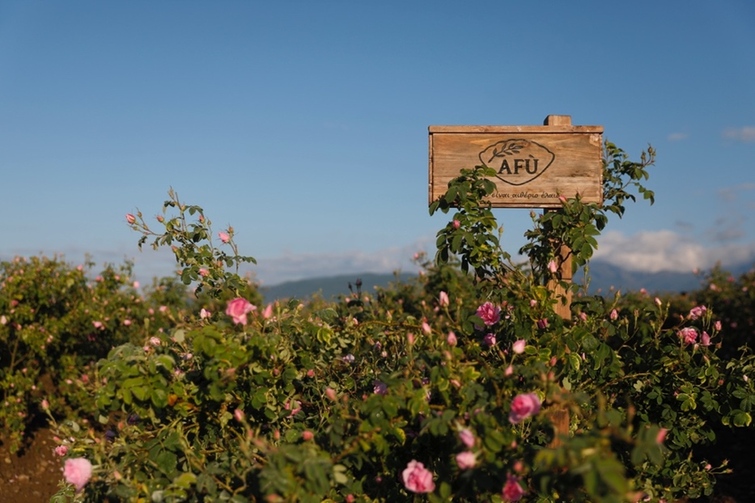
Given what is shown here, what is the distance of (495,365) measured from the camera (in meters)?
3.45

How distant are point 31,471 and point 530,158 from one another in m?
5.55

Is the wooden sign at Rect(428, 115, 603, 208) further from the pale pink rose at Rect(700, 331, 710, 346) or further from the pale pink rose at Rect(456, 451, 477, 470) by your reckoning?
the pale pink rose at Rect(456, 451, 477, 470)

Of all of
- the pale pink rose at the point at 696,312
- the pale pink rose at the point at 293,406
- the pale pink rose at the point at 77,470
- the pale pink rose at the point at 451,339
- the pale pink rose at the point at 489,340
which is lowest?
the pale pink rose at the point at 77,470

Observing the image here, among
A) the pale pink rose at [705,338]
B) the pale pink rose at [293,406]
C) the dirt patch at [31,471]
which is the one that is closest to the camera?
the pale pink rose at [293,406]

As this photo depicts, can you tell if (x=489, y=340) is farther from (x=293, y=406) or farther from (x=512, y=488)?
(x=512, y=488)

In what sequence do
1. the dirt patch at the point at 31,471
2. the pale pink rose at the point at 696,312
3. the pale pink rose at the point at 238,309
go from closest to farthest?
the pale pink rose at the point at 238,309 → the pale pink rose at the point at 696,312 → the dirt patch at the point at 31,471

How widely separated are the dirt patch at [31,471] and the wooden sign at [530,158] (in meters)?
4.56

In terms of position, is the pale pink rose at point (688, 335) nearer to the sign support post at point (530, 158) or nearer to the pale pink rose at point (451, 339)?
the sign support post at point (530, 158)

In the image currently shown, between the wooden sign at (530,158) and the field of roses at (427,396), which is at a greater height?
the wooden sign at (530,158)

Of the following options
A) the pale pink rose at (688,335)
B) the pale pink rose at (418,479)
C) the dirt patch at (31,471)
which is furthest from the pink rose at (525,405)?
the dirt patch at (31,471)

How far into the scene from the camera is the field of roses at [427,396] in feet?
7.95

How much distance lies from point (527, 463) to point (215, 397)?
48.1 inches

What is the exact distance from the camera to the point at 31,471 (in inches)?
267

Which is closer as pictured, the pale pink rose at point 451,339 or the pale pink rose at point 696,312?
the pale pink rose at point 451,339
